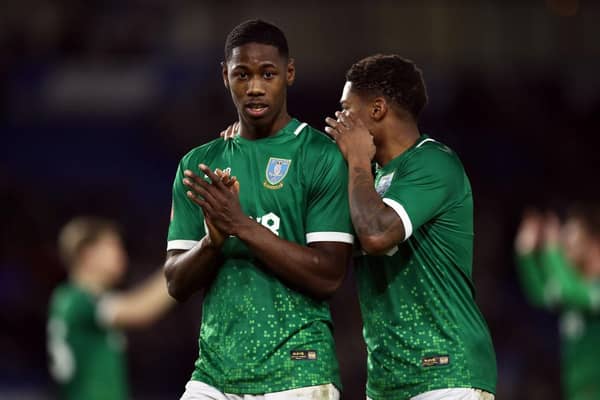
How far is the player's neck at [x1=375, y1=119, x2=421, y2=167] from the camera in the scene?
4.97m

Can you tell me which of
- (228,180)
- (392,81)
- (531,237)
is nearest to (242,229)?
(228,180)

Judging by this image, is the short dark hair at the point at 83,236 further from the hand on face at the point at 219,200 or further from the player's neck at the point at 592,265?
the player's neck at the point at 592,265

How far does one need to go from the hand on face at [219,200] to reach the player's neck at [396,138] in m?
1.06

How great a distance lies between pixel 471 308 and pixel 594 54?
10.5 meters

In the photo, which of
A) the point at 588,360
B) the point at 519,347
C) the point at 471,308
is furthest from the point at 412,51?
the point at 471,308

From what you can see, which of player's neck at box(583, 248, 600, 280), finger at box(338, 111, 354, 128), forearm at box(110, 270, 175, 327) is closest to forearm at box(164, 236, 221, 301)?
finger at box(338, 111, 354, 128)

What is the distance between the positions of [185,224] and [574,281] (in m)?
5.23

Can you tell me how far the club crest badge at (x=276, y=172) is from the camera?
4.34 m

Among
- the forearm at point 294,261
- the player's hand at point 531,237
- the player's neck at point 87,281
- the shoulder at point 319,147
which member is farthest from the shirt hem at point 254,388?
the player's hand at point 531,237

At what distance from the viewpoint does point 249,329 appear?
424cm

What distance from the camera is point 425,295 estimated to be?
4.67 m

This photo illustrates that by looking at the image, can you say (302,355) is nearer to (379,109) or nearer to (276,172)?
(276,172)

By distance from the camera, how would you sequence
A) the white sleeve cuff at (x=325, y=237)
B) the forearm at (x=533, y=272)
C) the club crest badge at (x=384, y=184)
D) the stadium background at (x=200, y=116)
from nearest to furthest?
the white sleeve cuff at (x=325, y=237)
the club crest badge at (x=384, y=184)
the forearm at (x=533, y=272)
the stadium background at (x=200, y=116)

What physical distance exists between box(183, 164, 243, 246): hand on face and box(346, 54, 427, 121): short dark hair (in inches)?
43.9
